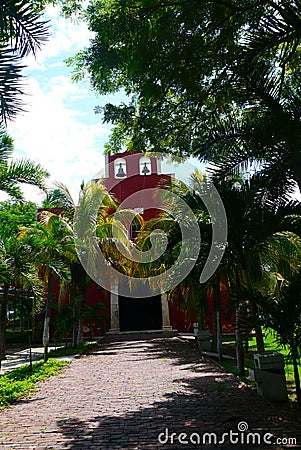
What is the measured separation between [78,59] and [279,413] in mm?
6211

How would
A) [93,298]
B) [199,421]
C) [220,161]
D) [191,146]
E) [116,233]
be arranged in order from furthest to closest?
[93,298] → [116,233] → [191,146] → [220,161] → [199,421]

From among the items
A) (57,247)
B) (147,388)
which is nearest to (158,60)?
(147,388)

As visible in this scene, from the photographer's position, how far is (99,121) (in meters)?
7.87

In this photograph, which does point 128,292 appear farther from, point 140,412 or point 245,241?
point 140,412

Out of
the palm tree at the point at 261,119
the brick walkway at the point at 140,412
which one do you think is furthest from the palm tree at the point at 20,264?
the palm tree at the point at 261,119

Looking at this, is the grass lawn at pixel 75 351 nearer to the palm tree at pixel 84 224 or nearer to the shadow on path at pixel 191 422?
the palm tree at pixel 84 224

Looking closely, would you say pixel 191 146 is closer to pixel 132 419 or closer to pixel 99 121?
pixel 99 121

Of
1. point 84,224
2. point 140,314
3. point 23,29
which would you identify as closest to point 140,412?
point 23,29

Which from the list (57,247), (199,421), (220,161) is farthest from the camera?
(57,247)
